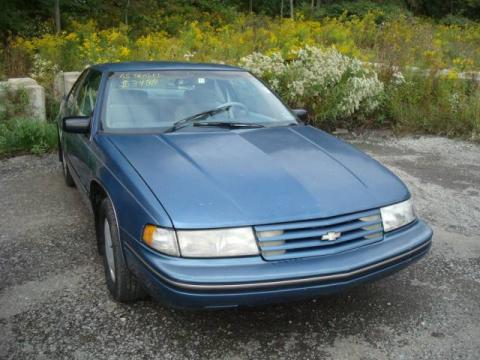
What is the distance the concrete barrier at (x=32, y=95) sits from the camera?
7223mm

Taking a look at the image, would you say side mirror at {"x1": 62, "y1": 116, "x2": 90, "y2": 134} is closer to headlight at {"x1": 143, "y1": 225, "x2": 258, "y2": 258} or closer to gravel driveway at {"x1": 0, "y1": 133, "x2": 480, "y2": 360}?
gravel driveway at {"x1": 0, "y1": 133, "x2": 480, "y2": 360}

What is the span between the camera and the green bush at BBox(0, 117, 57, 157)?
6707 mm

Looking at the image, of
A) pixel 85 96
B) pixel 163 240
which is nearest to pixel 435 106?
pixel 85 96

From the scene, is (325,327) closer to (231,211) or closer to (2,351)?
(231,211)

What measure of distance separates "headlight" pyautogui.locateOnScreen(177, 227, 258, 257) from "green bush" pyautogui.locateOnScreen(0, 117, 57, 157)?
4876mm

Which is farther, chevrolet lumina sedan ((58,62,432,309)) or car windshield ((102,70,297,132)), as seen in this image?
car windshield ((102,70,297,132))

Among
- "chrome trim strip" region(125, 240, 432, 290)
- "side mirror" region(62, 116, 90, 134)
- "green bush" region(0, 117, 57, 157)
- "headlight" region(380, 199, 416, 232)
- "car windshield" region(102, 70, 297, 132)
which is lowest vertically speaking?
"green bush" region(0, 117, 57, 157)

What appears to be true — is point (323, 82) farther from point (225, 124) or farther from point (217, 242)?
point (217, 242)

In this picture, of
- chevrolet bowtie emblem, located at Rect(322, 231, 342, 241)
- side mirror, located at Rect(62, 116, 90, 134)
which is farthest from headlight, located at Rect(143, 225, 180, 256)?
side mirror, located at Rect(62, 116, 90, 134)

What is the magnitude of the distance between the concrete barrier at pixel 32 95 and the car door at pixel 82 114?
95.1 inches

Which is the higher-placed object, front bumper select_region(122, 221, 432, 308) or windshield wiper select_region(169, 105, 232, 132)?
windshield wiper select_region(169, 105, 232, 132)

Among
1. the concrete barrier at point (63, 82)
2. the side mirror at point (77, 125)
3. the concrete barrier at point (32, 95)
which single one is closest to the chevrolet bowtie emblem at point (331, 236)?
the side mirror at point (77, 125)

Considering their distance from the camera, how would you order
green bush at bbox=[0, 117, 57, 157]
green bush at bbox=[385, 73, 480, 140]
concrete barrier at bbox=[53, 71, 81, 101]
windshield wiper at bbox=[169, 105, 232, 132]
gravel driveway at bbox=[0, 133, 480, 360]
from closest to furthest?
gravel driveway at bbox=[0, 133, 480, 360] < windshield wiper at bbox=[169, 105, 232, 132] < green bush at bbox=[0, 117, 57, 157] < concrete barrier at bbox=[53, 71, 81, 101] < green bush at bbox=[385, 73, 480, 140]

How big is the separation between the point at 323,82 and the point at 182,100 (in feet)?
14.8
